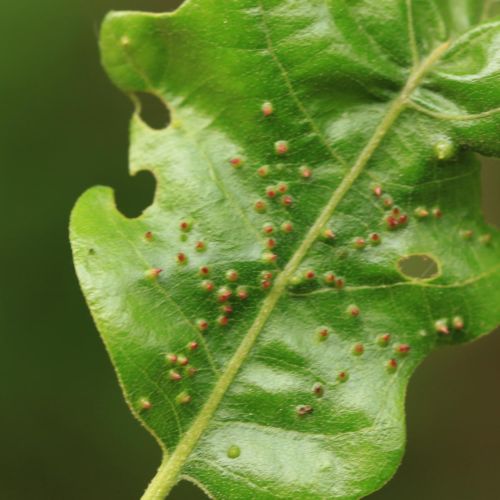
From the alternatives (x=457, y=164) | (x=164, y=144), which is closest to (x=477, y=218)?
(x=457, y=164)

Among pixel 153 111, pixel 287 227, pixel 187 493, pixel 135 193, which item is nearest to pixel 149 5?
pixel 153 111

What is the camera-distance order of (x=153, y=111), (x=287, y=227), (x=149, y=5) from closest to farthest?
(x=287, y=227)
(x=153, y=111)
(x=149, y=5)

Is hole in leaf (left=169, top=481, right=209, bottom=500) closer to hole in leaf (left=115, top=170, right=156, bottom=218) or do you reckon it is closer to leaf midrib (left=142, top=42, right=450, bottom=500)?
hole in leaf (left=115, top=170, right=156, bottom=218)

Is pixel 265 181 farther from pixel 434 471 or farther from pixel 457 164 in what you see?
pixel 434 471

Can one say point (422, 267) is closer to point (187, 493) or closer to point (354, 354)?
point (354, 354)

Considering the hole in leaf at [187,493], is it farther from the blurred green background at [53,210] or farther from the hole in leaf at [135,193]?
the hole in leaf at [135,193]

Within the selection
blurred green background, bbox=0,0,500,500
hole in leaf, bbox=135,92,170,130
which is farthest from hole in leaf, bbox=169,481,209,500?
hole in leaf, bbox=135,92,170,130

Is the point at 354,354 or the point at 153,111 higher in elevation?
the point at 153,111
